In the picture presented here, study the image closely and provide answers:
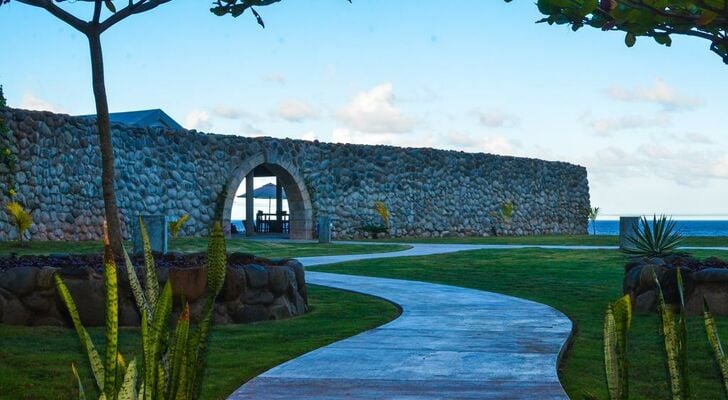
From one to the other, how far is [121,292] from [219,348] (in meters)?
1.39

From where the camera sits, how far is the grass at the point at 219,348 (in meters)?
4.91

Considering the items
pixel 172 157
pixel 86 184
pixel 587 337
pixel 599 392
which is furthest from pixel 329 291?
pixel 172 157

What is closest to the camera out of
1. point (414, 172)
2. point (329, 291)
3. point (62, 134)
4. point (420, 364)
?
point (420, 364)

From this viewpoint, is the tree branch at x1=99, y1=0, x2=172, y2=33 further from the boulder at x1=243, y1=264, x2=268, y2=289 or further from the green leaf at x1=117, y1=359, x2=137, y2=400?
the green leaf at x1=117, y1=359, x2=137, y2=400

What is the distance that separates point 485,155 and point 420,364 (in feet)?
87.7

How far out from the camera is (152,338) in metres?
2.44

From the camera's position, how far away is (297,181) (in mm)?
24938

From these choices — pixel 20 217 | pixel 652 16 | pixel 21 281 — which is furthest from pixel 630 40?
pixel 20 217

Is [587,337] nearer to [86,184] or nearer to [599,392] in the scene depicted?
[599,392]

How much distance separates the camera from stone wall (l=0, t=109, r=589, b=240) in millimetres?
18703

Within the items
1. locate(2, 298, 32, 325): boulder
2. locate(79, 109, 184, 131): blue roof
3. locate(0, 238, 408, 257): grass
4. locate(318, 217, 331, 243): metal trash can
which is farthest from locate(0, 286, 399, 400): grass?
locate(79, 109, 184, 131): blue roof

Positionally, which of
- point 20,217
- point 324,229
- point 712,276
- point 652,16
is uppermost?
point 652,16

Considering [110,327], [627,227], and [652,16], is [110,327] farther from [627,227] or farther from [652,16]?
[627,227]

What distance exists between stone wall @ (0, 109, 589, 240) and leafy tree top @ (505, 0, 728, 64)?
15.8 metres
